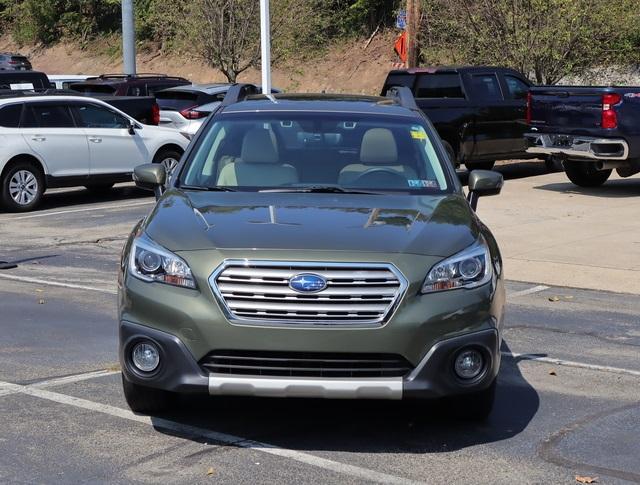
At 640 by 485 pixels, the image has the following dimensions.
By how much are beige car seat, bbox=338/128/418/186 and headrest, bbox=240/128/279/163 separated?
1.51 feet

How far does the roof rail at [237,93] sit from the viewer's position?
311 inches

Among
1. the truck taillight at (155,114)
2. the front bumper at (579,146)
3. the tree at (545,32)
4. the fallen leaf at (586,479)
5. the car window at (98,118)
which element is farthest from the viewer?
the tree at (545,32)

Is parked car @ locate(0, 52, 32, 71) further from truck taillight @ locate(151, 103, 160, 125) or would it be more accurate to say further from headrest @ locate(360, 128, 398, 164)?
headrest @ locate(360, 128, 398, 164)

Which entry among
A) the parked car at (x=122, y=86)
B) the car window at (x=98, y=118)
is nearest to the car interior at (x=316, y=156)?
the car window at (x=98, y=118)

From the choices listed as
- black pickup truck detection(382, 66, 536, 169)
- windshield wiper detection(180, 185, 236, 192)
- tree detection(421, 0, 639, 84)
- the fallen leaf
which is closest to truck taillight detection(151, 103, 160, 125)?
black pickup truck detection(382, 66, 536, 169)

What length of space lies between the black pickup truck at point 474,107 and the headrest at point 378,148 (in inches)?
500

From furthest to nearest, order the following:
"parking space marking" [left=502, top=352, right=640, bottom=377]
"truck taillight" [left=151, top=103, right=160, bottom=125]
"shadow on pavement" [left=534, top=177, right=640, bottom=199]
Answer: "truck taillight" [left=151, top=103, right=160, bottom=125] → "shadow on pavement" [left=534, top=177, right=640, bottom=199] → "parking space marking" [left=502, top=352, right=640, bottom=377]

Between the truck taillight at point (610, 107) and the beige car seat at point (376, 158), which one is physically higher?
the beige car seat at point (376, 158)

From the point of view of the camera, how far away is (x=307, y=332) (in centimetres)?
539

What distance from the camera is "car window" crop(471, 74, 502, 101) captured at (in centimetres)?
2047

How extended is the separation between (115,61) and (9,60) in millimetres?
11980

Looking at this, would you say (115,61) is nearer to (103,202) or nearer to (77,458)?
(103,202)

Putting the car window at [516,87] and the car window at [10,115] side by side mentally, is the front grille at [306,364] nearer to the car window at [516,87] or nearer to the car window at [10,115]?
the car window at [10,115]

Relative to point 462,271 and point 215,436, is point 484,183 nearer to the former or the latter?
point 462,271
